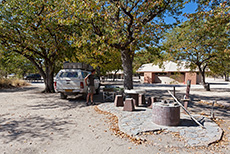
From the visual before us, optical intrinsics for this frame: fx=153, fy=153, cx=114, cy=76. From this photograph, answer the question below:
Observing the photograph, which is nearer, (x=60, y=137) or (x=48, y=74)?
(x=60, y=137)

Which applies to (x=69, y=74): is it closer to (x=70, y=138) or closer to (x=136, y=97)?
(x=136, y=97)

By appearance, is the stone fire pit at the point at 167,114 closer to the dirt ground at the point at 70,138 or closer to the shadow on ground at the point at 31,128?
the dirt ground at the point at 70,138

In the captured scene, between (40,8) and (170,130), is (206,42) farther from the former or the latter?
(40,8)

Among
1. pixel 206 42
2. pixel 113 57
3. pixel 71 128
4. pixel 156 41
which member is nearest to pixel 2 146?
pixel 71 128

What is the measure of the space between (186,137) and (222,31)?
13.7 m

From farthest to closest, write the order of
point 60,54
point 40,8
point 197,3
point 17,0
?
point 60,54 → point 40,8 → point 17,0 → point 197,3

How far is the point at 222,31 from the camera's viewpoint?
13820 millimetres

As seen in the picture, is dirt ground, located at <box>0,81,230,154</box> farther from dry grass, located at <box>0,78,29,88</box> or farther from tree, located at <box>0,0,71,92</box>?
dry grass, located at <box>0,78,29,88</box>

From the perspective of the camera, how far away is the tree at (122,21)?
7973 mm

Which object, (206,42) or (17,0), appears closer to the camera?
(17,0)

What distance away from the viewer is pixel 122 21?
8.21m

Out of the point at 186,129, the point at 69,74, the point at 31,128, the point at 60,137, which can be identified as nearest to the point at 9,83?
the point at 69,74

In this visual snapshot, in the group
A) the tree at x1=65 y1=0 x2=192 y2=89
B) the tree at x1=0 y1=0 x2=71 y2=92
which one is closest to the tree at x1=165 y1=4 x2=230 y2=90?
the tree at x1=65 y1=0 x2=192 y2=89

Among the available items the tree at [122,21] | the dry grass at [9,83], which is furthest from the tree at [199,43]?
the dry grass at [9,83]
